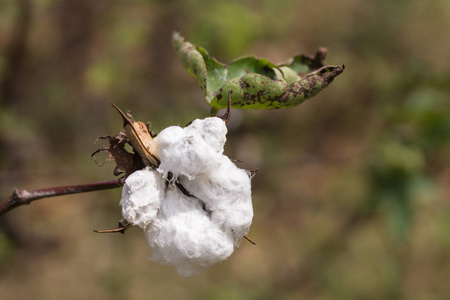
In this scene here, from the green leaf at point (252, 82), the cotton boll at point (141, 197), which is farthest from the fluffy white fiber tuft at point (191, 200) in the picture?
the green leaf at point (252, 82)

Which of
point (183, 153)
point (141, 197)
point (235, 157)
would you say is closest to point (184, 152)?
point (183, 153)

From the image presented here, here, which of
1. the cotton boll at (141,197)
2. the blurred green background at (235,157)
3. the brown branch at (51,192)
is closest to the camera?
the cotton boll at (141,197)

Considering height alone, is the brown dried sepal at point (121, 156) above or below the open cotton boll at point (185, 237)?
above

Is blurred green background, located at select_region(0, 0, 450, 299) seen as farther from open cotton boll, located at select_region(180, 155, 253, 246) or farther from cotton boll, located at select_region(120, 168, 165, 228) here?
cotton boll, located at select_region(120, 168, 165, 228)

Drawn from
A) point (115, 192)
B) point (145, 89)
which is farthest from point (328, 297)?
point (145, 89)

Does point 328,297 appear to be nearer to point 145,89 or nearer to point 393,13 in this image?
point 145,89

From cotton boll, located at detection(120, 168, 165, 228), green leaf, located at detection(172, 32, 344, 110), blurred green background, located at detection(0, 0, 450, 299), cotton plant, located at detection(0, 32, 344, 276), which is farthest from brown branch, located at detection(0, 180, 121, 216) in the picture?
blurred green background, located at detection(0, 0, 450, 299)

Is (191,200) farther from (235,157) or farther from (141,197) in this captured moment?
(235,157)

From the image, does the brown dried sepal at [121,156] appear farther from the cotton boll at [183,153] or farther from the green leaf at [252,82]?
the green leaf at [252,82]
